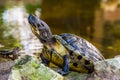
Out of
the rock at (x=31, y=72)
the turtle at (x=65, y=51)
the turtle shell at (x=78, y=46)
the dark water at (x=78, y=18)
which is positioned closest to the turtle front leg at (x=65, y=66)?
the turtle at (x=65, y=51)

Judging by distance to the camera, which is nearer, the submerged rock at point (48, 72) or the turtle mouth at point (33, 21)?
the submerged rock at point (48, 72)

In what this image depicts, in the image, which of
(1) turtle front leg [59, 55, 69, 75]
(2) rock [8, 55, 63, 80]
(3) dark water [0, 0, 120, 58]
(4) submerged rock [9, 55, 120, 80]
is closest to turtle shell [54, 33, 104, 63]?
(1) turtle front leg [59, 55, 69, 75]

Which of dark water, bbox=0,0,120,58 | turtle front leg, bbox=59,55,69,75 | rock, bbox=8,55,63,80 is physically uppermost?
rock, bbox=8,55,63,80

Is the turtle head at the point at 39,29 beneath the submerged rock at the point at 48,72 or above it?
above

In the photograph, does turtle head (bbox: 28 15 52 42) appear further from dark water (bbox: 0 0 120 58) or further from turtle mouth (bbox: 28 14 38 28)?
dark water (bbox: 0 0 120 58)

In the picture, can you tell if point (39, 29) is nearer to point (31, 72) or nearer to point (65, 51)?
point (65, 51)

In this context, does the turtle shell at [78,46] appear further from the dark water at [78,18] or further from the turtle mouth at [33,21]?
the dark water at [78,18]
